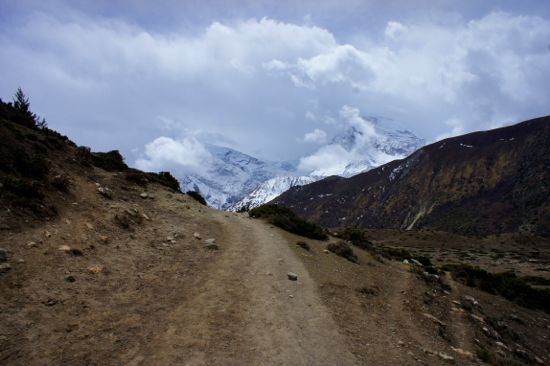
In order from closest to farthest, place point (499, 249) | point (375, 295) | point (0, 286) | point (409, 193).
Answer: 1. point (0, 286)
2. point (375, 295)
3. point (499, 249)
4. point (409, 193)

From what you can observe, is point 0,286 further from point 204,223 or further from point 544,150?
point 544,150

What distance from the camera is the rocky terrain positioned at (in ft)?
31.3

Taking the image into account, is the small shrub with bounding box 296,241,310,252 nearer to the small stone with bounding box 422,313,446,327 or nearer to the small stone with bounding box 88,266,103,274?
the small stone with bounding box 422,313,446,327

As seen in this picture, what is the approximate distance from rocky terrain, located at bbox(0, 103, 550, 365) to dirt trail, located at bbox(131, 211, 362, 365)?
5 cm

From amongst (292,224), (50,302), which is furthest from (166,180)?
(50,302)

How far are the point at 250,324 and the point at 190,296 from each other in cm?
251

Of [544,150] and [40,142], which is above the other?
[544,150]

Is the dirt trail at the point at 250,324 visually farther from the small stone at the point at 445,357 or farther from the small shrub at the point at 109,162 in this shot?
the small shrub at the point at 109,162

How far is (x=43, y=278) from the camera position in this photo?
11.7 metres

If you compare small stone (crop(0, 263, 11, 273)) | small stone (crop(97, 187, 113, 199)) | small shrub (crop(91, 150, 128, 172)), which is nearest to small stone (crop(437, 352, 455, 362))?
small stone (crop(0, 263, 11, 273))

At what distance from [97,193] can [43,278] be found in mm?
10553

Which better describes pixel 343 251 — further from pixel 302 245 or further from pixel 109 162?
pixel 109 162

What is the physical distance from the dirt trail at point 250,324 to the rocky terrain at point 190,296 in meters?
0.05

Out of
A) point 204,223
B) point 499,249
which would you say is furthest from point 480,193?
point 204,223
